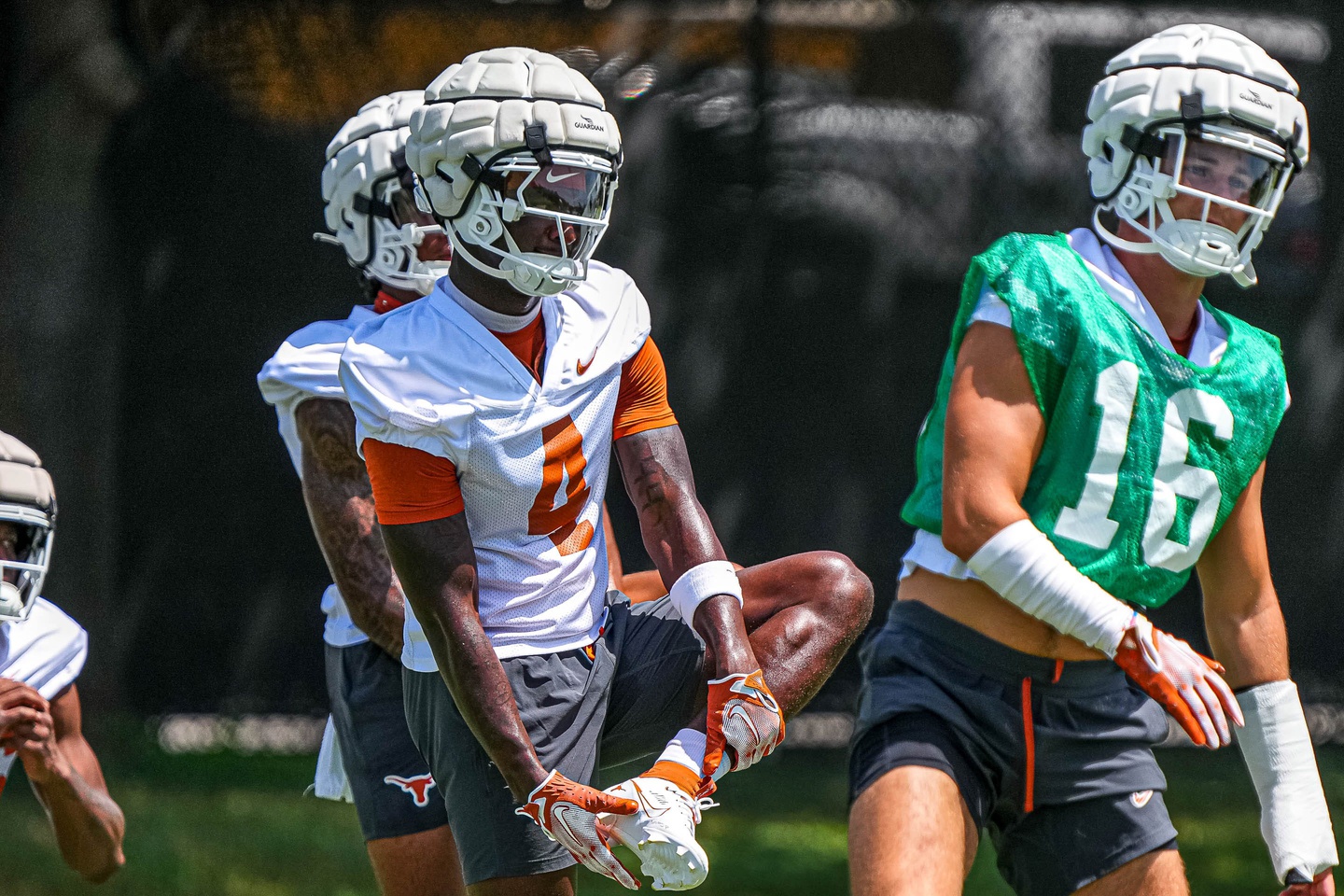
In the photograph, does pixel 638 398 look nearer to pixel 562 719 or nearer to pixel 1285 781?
pixel 562 719

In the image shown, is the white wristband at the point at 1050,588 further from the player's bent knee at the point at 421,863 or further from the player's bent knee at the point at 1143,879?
the player's bent knee at the point at 421,863

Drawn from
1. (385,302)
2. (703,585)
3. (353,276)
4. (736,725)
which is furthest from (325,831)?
(736,725)

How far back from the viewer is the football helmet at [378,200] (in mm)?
3744

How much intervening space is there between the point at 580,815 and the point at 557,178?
3.36 feet

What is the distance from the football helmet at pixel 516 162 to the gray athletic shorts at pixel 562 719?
63 centimetres

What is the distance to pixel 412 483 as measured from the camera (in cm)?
270

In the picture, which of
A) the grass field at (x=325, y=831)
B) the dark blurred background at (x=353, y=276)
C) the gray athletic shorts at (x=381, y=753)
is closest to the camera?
the gray athletic shorts at (x=381, y=753)

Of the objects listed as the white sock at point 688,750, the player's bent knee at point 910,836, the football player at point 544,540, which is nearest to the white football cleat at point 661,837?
the football player at point 544,540

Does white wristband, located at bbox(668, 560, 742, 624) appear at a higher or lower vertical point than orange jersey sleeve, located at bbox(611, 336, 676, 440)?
lower

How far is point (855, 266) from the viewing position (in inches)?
264

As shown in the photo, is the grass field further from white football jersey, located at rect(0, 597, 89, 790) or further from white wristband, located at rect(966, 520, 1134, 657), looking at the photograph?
white wristband, located at rect(966, 520, 1134, 657)

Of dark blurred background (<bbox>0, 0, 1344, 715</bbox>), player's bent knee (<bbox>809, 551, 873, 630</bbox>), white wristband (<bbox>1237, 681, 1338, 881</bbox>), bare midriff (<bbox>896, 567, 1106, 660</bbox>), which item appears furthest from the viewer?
dark blurred background (<bbox>0, 0, 1344, 715</bbox>)

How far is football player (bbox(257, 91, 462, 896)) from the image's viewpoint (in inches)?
138

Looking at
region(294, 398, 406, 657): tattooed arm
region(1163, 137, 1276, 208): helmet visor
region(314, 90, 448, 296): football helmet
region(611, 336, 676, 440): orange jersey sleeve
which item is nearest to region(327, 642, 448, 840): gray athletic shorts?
region(294, 398, 406, 657): tattooed arm
